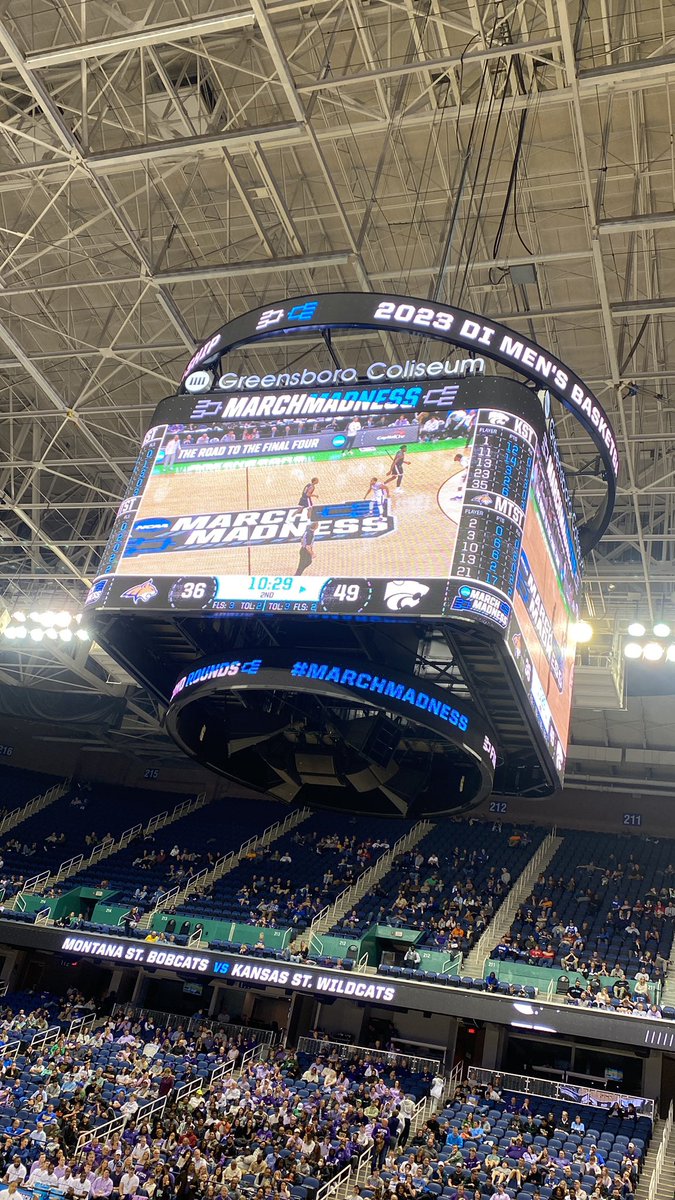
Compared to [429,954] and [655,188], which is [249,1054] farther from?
[655,188]

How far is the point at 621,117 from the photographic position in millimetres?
17703

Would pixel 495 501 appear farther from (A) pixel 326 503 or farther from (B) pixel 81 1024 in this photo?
(B) pixel 81 1024

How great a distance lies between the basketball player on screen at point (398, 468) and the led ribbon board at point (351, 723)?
8.38 feet

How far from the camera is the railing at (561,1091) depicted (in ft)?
73.0

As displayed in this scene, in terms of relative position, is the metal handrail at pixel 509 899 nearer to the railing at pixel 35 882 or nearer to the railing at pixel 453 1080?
the railing at pixel 453 1080

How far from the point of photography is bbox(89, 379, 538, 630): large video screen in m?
12.3

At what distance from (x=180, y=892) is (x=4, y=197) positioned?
22.9 meters

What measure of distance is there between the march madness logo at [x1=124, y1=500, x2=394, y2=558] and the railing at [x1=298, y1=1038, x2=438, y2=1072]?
1689 centimetres

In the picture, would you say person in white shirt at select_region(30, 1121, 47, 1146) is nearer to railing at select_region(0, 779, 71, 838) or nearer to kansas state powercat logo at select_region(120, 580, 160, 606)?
kansas state powercat logo at select_region(120, 580, 160, 606)

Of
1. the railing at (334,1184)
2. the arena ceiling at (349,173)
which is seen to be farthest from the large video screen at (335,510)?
the railing at (334,1184)

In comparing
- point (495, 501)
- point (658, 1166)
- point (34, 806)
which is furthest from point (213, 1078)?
point (34, 806)

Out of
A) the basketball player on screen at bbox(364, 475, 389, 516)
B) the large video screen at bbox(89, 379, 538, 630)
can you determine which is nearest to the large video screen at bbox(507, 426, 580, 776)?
the large video screen at bbox(89, 379, 538, 630)

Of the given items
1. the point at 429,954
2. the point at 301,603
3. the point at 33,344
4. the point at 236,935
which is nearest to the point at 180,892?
the point at 236,935

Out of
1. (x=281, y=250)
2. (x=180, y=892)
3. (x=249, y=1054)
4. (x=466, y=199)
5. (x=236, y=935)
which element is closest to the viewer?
(x=466, y=199)
